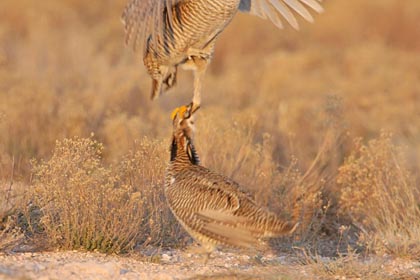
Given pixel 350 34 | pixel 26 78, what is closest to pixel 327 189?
pixel 26 78

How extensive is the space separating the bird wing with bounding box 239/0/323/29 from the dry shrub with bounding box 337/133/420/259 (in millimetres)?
1357

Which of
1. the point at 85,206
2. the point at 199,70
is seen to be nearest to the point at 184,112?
the point at 85,206

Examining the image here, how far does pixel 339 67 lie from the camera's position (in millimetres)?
16031

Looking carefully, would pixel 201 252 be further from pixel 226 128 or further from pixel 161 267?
pixel 226 128

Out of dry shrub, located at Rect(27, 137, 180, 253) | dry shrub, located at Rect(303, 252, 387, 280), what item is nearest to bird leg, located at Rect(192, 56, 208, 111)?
dry shrub, located at Rect(27, 137, 180, 253)

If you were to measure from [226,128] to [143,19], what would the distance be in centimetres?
180

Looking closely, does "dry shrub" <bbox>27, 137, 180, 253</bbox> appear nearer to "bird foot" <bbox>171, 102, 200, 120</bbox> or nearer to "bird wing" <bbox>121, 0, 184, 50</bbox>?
"bird foot" <bbox>171, 102, 200, 120</bbox>

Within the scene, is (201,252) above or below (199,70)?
below

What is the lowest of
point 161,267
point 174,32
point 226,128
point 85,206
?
point 161,267

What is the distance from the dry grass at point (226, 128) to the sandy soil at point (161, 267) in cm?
21

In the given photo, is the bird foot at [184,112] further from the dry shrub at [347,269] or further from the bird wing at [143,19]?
the dry shrub at [347,269]

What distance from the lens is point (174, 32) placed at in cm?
716

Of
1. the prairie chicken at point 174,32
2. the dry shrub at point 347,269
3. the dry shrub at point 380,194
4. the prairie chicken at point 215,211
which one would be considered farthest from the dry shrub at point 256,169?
the prairie chicken at point 215,211

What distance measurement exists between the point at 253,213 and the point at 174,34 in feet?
7.15
